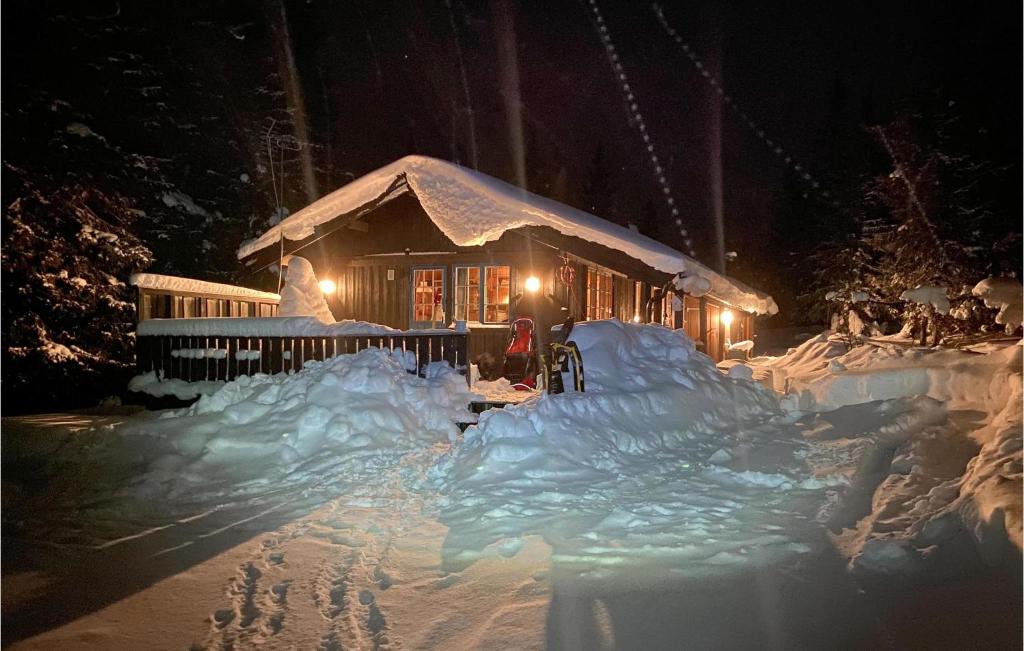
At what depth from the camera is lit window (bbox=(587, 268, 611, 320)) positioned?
51.5 ft

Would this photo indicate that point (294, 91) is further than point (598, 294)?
Yes

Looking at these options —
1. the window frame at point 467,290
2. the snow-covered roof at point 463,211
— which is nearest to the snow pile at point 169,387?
the snow-covered roof at point 463,211

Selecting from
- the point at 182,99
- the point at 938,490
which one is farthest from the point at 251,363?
the point at 182,99

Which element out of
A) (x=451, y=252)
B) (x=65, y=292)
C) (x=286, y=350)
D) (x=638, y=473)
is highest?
(x=451, y=252)

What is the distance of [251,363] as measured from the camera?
33.2 ft

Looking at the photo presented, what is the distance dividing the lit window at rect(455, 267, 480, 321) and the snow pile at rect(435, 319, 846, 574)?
4.38 m

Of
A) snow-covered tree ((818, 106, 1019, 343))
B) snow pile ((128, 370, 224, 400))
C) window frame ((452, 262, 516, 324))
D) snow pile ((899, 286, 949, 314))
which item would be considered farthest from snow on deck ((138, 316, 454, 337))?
snow-covered tree ((818, 106, 1019, 343))

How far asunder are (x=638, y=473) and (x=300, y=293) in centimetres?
872

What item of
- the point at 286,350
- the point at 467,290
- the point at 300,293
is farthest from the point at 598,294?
the point at 286,350

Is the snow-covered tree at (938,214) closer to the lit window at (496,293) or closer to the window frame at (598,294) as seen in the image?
the window frame at (598,294)

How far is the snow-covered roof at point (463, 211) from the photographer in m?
12.2

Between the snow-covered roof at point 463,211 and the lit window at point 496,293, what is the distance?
1499 mm

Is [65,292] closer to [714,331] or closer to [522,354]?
[522,354]

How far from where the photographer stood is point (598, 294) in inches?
655
